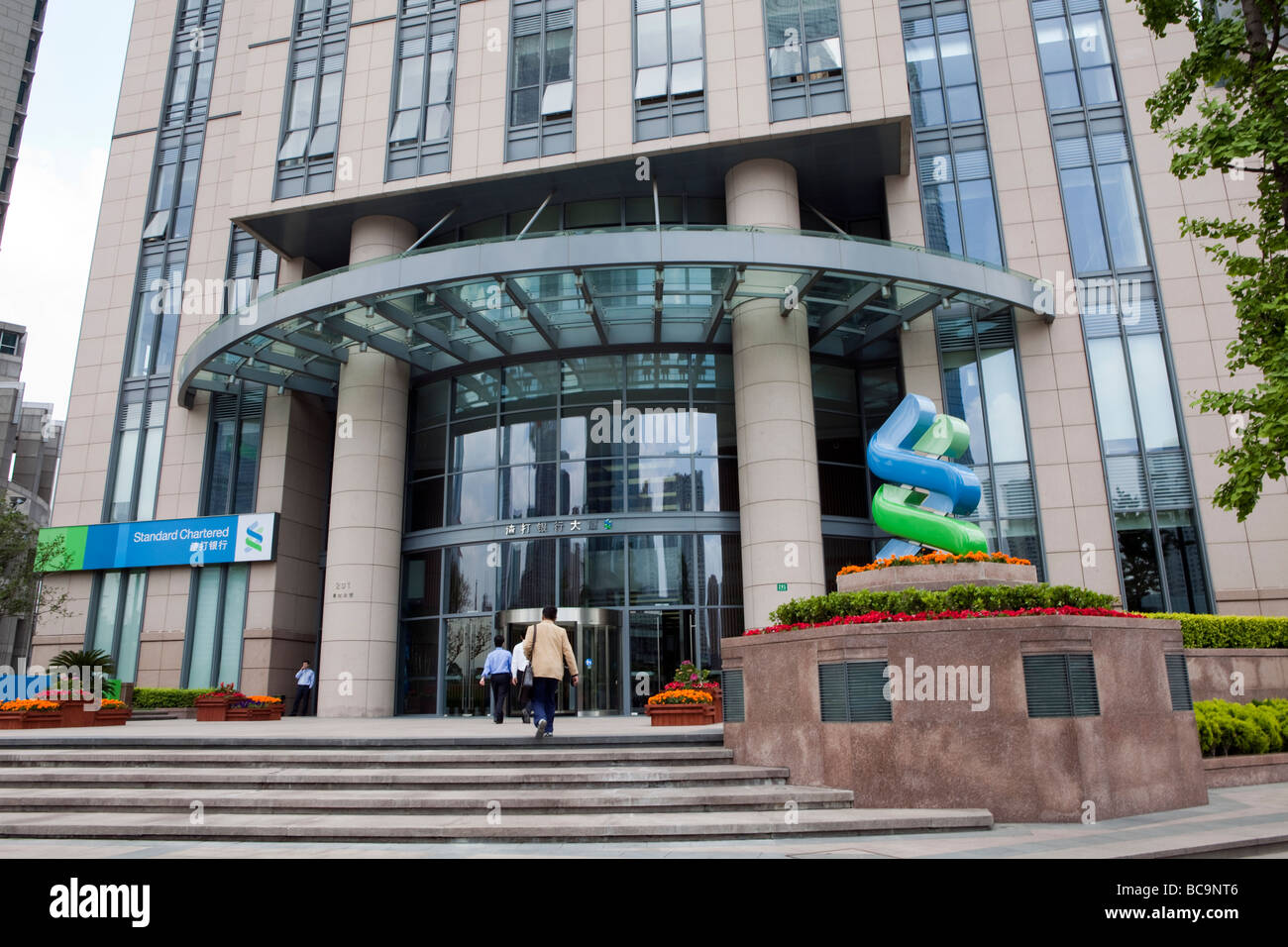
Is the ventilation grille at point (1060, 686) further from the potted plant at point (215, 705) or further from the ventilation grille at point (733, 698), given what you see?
the potted plant at point (215, 705)

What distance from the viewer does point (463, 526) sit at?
23094 mm

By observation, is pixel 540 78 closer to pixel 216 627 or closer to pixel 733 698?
pixel 216 627

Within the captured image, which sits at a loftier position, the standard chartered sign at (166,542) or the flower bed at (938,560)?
the standard chartered sign at (166,542)

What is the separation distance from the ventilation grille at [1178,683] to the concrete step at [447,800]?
13.8 ft

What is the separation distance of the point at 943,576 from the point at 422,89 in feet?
66.7

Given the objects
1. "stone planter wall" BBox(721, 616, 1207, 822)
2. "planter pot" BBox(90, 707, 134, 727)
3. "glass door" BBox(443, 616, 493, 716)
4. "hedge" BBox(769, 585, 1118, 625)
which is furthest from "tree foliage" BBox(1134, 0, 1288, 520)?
"planter pot" BBox(90, 707, 134, 727)

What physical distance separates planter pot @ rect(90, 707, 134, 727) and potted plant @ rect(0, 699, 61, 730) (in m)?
0.98

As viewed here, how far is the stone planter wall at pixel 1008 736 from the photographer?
893 centimetres

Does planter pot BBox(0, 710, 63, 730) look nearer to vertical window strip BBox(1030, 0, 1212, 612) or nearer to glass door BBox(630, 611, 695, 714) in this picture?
glass door BBox(630, 611, 695, 714)

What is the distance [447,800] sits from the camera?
8.84 metres

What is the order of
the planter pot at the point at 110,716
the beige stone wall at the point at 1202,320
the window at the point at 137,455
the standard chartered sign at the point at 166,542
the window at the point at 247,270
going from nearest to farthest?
the planter pot at the point at 110,716, the beige stone wall at the point at 1202,320, the standard chartered sign at the point at 166,542, the window at the point at 137,455, the window at the point at 247,270

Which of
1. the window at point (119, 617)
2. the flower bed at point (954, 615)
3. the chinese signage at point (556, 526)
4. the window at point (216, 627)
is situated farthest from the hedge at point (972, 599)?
the window at point (119, 617)

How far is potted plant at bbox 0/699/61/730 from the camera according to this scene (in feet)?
54.2

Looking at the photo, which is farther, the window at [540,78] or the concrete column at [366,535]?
the window at [540,78]
